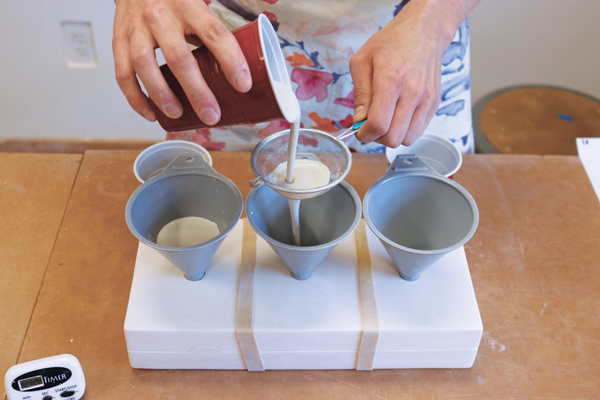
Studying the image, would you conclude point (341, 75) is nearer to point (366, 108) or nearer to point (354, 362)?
point (366, 108)

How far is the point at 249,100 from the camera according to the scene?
0.69 metres

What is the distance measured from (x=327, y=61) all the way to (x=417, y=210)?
0.47 m

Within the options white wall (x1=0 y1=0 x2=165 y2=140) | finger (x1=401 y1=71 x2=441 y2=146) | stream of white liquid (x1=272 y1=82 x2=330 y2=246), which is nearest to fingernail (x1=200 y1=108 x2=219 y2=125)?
stream of white liquid (x1=272 y1=82 x2=330 y2=246)

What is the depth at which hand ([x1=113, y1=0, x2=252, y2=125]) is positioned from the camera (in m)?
0.65

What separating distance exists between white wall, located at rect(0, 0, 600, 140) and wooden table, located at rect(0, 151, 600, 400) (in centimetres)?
109

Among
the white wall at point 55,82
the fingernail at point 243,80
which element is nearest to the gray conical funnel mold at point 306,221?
the fingernail at point 243,80

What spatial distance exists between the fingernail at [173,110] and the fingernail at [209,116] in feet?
0.16

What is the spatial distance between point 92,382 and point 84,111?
5.87ft

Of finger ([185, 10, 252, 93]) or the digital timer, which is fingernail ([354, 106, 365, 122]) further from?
the digital timer

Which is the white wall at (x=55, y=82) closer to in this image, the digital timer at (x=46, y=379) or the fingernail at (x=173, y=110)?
the fingernail at (x=173, y=110)

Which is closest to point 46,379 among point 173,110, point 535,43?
point 173,110

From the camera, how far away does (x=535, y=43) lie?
2.18 meters

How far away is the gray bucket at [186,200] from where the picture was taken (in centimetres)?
81

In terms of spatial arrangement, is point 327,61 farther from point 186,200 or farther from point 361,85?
point 186,200
